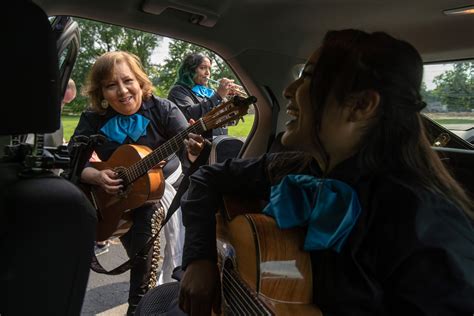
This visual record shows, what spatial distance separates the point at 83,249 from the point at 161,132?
149 centimetres

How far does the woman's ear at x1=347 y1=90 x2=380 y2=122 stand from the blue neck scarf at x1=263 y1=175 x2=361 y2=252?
19 cm

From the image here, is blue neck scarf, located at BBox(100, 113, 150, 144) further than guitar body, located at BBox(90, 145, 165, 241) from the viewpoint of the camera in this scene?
Yes

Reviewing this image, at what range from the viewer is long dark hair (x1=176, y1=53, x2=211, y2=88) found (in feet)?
9.52

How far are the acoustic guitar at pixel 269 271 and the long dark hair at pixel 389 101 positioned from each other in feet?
0.97

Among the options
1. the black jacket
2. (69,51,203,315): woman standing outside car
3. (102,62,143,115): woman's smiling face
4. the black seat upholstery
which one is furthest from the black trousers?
the black seat upholstery

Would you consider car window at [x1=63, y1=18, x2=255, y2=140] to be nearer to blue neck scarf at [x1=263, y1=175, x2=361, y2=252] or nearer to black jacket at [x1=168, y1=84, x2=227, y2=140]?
black jacket at [x1=168, y1=84, x2=227, y2=140]

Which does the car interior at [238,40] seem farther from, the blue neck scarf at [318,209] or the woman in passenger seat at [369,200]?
the blue neck scarf at [318,209]

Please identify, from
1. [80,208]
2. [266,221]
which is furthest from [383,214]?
[80,208]

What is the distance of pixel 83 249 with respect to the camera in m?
0.94

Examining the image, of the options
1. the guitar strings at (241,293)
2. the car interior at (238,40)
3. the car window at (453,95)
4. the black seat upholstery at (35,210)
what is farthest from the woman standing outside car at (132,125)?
the car window at (453,95)

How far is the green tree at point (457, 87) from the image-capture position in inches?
88.5

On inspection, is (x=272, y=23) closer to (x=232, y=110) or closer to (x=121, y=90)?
(x=232, y=110)

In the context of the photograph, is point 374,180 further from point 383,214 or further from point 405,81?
point 405,81

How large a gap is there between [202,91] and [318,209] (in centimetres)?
230
